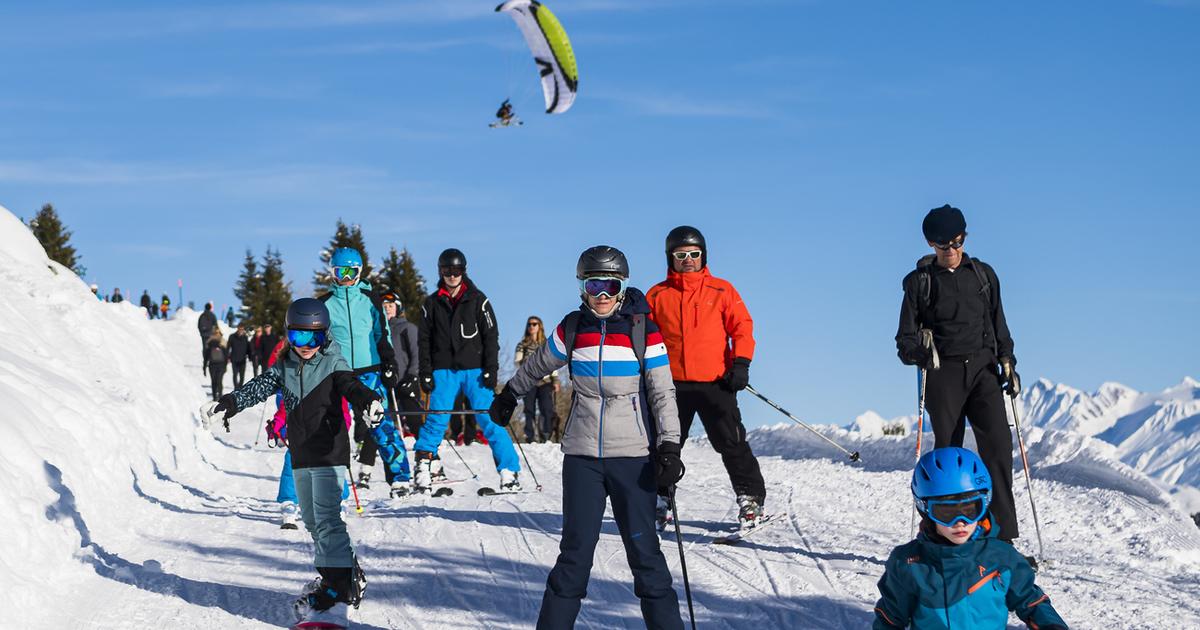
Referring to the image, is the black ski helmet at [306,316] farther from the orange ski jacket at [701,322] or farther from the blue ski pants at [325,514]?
the orange ski jacket at [701,322]

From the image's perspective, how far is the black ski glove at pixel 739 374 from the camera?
8.26 metres

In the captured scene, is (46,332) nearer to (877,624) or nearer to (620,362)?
(620,362)

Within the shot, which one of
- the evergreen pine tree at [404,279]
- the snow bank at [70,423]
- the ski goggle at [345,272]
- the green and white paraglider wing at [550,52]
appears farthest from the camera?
the evergreen pine tree at [404,279]

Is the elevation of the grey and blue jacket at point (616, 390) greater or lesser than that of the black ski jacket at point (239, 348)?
lesser

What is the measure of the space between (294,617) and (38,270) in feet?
53.2

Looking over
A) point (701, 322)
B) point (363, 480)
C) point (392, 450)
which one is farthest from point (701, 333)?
point (363, 480)

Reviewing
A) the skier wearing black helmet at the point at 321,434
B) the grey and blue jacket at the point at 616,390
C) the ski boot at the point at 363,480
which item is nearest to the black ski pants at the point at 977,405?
the grey and blue jacket at the point at 616,390

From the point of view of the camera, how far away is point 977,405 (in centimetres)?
765

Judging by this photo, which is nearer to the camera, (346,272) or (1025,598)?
(1025,598)

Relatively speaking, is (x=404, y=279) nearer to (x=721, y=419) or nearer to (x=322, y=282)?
(x=322, y=282)

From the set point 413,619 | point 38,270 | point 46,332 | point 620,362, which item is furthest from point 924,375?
point 38,270

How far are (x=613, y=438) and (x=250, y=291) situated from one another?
74192 millimetres

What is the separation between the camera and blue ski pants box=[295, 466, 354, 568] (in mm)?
6840

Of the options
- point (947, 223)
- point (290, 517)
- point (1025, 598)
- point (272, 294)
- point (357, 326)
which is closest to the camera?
point (1025, 598)
